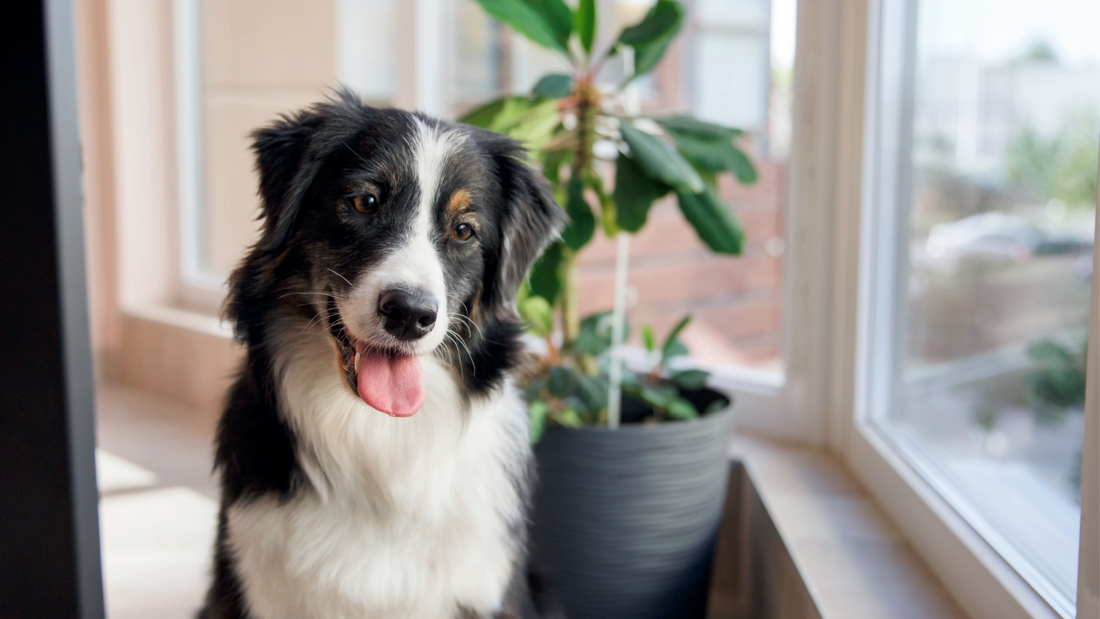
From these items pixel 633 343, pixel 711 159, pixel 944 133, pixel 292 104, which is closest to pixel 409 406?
pixel 711 159

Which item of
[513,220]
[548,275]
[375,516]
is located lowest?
[375,516]

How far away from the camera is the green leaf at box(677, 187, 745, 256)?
4.86 feet

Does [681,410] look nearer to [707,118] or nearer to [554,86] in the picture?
[554,86]

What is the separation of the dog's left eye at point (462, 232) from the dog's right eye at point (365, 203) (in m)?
0.12

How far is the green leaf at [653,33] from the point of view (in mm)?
1434

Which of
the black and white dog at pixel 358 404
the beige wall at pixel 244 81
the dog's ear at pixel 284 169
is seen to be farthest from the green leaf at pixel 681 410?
the beige wall at pixel 244 81

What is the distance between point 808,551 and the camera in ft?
4.78

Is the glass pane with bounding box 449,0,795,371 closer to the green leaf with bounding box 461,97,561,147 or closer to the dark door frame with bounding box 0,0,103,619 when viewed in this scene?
the green leaf with bounding box 461,97,561,147

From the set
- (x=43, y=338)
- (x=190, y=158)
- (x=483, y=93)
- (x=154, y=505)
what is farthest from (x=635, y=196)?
(x=190, y=158)

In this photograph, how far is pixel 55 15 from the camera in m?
0.66

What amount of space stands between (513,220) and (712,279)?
3.85 ft

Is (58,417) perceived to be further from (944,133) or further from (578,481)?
(944,133)

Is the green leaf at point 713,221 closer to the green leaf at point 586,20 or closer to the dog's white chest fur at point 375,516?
the green leaf at point 586,20

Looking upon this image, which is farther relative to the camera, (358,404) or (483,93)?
(483,93)
